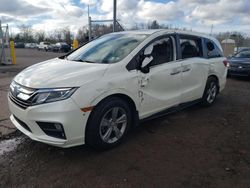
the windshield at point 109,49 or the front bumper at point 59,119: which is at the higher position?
the windshield at point 109,49

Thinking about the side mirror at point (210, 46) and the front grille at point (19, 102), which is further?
the side mirror at point (210, 46)

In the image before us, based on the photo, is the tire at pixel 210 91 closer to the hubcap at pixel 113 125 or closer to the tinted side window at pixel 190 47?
the tinted side window at pixel 190 47

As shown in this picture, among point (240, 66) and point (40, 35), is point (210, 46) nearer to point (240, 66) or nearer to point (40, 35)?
point (240, 66)

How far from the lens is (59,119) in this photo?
2.82 m

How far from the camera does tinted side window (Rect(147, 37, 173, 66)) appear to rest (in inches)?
156

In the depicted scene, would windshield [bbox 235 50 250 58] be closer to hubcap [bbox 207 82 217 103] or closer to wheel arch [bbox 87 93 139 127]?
hubcap [bbox 207 82 217 103]

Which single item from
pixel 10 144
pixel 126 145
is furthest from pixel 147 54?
pixel 10 144

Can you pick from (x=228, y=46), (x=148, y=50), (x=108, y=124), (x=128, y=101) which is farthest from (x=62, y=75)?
(x=228, y=46)

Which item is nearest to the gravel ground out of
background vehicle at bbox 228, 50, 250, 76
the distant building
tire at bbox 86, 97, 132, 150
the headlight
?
tire at bbox 86, 97, 132, 150

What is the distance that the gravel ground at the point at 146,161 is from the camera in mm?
2744

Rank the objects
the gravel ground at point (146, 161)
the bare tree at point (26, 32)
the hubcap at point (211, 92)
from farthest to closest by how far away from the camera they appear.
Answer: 1. the bare tree at point (26, 32)
2. the hubcap at point (211, 92)
3. the gravel ground at point (146, 161)

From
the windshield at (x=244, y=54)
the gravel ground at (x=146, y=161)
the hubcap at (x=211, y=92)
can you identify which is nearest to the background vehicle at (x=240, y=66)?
the windshield at (x=244, y=54)

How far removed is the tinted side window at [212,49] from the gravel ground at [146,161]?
1.86 meters

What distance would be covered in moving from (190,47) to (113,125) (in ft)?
8.28
